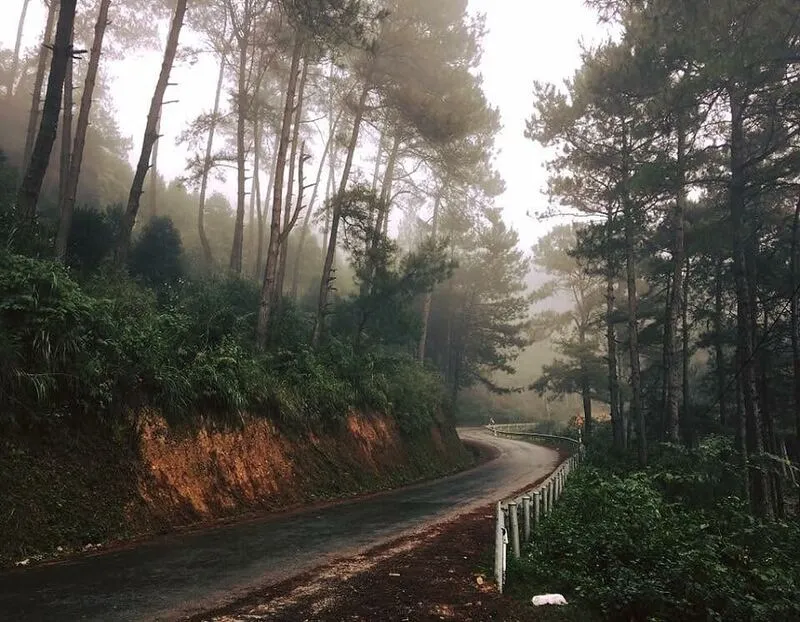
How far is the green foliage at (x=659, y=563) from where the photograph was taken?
6.07 metres

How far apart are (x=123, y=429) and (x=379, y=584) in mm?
5406

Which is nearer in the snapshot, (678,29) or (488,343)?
(678,29)

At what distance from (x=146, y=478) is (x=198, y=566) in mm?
2952

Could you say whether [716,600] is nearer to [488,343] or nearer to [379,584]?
[379,584]

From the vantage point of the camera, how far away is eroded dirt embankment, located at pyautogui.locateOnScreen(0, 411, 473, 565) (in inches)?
286

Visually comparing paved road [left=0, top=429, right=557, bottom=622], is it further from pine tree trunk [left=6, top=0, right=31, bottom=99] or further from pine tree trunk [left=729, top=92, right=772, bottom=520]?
pine tree trunk [left=6, top=0, right=31, bottom=99]

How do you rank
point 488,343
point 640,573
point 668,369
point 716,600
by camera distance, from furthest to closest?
point 488,343 < point 668,369 < point 640,573 < point 716,600

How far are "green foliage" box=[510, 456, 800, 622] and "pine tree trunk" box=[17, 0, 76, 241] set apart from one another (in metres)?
12.2

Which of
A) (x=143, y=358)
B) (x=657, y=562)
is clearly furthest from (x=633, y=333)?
(x=143, y=358)

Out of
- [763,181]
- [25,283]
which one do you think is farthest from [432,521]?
[763,181]

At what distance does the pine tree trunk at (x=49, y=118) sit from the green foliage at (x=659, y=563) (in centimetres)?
1221

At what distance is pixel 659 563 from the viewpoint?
6836 mm

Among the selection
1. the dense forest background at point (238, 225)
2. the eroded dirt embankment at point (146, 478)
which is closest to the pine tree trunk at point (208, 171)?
the dense forest background at point (238, 225)

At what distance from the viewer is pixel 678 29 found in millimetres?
13438
